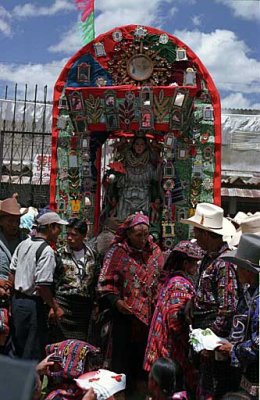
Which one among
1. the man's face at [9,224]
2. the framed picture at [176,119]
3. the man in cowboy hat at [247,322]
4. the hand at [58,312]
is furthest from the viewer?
the framed picture at [176,119]

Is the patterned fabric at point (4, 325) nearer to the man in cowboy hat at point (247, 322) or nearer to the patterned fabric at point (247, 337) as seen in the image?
the man in cowboy hat at point (247, 322)

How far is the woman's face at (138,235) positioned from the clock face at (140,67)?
4.44 m

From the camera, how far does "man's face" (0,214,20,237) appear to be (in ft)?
14.4

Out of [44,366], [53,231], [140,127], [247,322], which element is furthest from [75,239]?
[140,127]

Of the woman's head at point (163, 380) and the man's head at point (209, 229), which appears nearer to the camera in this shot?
the woman's head at point (163, 380)

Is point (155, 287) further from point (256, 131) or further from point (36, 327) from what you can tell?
point (256, 131)

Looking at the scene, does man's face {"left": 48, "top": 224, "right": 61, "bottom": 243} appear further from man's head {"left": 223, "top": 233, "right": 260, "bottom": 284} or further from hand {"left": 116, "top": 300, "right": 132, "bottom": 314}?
man's head {"left": 223, "top": 233, "right": 260, "bottom": 284}

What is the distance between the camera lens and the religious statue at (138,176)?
818cm

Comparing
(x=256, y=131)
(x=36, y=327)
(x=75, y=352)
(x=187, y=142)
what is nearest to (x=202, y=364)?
(x=75, y=352)

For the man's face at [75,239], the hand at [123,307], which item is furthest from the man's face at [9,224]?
the hand at [123,307]

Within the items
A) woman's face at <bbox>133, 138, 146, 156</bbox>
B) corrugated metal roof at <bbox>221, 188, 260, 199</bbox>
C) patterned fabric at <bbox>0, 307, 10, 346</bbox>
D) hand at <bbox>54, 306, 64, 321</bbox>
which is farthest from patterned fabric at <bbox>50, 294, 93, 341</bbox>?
corrugated metal roof at <bbox>221, 188, 260, 199</bbox>

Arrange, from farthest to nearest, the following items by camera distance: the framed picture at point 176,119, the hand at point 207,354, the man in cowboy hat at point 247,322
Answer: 1. the framed picture at point 176,119
2. the hand at point 207,354
3. the man in cowboy hat at point 247,322

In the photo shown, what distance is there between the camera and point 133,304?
4031 mm

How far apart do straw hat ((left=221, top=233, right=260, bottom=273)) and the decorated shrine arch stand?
16.3 ft
